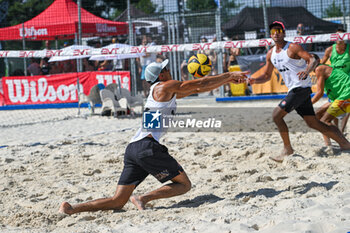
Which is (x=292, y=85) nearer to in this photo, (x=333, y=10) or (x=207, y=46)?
(x=207, y=46)

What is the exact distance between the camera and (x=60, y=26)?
13.6m

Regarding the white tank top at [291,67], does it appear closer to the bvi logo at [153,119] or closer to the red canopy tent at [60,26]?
the bvi logo at [153,119]

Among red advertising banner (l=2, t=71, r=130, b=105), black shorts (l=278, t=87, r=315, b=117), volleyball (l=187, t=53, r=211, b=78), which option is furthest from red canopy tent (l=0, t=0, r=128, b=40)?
volleyball (l=187, t=53, r=211, b=78)

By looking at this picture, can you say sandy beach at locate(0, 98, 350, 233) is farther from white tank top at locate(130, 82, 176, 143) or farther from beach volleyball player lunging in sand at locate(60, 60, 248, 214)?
white tank top at locate(130, 82, 176, 143)

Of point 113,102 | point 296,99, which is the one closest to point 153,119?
point 296,99

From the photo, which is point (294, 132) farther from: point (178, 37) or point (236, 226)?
point (178, 37)

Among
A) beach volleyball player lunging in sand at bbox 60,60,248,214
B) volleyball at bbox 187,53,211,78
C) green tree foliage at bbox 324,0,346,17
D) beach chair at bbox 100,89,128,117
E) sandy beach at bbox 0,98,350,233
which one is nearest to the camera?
sandy beach at bbox 0,98,350,233

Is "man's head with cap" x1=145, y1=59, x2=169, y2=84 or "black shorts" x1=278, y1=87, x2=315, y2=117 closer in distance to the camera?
"man's head with cap" x1=145, y1=59, x2=169, y2=84

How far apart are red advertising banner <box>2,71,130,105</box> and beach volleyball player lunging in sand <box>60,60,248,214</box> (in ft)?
28.8

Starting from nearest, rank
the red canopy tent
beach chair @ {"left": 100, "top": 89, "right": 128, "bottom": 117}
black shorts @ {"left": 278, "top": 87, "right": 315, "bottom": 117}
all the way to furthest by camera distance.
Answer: black shorts @ {"left": 278, "top": 87, "right": 315, "bottom": 117} → beach chair @ {"left": 100, "top": 89, "right": 128, "bottom": 117} → the red canopy tent

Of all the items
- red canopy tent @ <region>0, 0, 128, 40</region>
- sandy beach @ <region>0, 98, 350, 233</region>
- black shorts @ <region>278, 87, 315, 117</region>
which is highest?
red canopy tent @ <region>0, 0, 128, 40</region>

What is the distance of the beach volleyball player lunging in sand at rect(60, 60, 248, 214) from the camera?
3.85 m

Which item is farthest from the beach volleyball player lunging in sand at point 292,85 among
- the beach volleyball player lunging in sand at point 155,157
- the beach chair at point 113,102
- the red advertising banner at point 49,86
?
the red advertising banner at point 49,86

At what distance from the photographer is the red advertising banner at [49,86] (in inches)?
502
